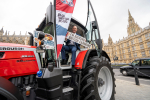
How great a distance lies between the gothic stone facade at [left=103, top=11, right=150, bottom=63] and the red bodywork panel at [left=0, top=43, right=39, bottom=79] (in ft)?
182

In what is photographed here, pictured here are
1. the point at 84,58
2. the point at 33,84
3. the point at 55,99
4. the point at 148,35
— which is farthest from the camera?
the point at 148,35

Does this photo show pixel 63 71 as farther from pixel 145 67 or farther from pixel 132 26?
pixel 132 26

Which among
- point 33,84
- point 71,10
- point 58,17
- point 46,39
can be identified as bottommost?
point 33,84

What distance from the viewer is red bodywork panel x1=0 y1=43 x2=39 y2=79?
4.78 feet

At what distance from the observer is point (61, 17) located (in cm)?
167

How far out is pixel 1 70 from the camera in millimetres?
1405

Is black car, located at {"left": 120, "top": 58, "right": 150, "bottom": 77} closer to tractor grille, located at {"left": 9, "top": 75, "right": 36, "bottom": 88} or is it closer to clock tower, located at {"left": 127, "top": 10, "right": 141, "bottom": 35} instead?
tractor grille, located at {"left": 9, "top": 75, "right": 36, "bottom": 88}

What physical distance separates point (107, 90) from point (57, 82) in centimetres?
194

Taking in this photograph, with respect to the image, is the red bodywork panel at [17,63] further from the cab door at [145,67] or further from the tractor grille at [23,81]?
the cab door at [145,67]

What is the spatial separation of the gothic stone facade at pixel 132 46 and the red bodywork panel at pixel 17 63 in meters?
55.5

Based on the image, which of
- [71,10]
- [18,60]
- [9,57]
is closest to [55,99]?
[18,60]

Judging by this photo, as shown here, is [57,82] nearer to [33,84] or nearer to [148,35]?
[33,84]

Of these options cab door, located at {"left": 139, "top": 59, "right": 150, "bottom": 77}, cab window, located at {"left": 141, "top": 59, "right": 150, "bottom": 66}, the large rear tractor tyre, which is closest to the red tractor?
the large rear tractor tyre

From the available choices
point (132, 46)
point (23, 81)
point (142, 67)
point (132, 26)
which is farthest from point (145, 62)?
point (132, 26)
